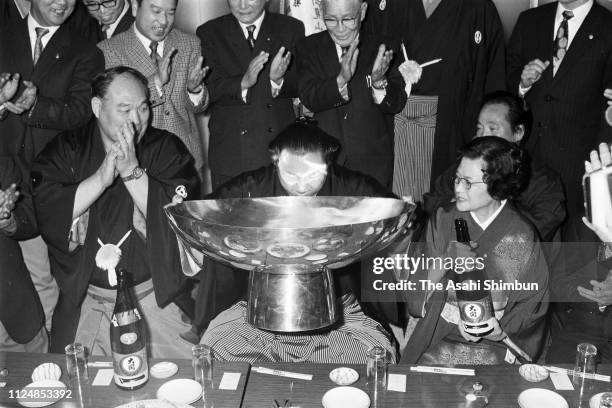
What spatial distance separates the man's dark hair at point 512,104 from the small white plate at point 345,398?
1146mm

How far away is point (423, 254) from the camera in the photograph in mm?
1912

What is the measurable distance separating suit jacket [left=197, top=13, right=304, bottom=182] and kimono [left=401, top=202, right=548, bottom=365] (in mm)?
604

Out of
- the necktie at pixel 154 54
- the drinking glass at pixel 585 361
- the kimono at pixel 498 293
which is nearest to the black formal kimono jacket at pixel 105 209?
the necktie at pixel 154 54

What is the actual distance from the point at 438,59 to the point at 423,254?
0.64 metres

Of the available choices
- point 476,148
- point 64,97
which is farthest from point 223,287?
point 476,148

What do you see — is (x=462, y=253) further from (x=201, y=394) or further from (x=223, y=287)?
(x=201, y=394)

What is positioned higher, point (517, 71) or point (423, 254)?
point (517, 71)

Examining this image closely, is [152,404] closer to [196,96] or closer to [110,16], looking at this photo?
[196,96]

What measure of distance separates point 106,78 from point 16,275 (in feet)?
2.41

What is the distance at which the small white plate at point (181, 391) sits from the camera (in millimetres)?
1221

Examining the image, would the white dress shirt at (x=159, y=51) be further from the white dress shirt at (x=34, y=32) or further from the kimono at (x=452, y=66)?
the kimono at (x=452, y=66)

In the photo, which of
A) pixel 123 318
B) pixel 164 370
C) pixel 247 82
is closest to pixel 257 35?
pixel 247 82

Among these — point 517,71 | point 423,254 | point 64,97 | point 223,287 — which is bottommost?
point 223,287

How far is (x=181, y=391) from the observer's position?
125 cm
